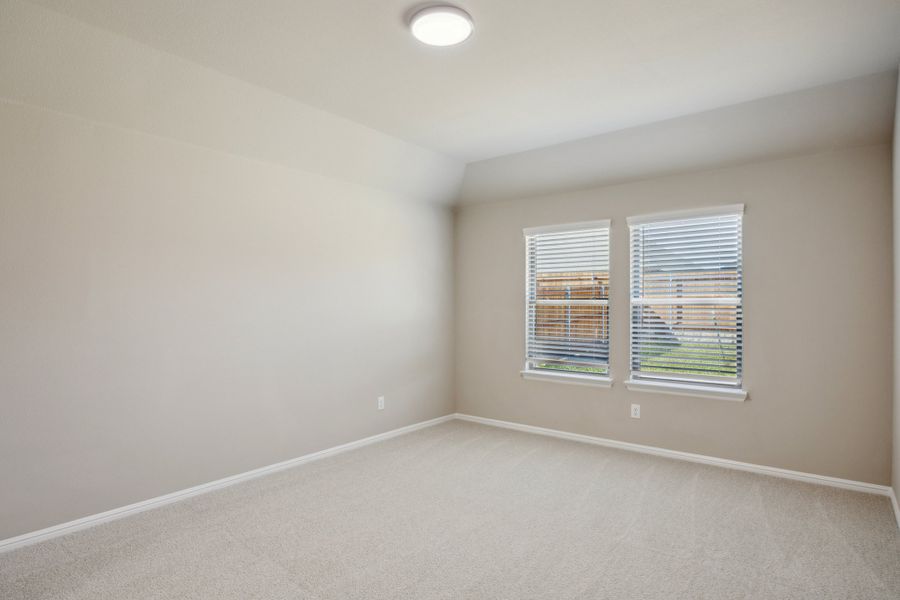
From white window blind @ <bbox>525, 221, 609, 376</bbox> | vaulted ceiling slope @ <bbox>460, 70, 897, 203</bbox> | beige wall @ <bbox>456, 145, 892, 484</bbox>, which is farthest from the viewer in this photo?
white window blind @ <bbox>525, 221, 609, 376</bbox>

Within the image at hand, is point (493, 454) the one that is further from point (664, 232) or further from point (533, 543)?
point (664, 232)

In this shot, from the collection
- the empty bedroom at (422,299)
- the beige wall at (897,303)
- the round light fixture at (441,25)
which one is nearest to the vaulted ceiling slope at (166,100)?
the empty bedroom at (422,299)

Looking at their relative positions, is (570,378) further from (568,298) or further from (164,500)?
(164,500)

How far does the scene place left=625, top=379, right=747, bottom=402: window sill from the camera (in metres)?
3.89

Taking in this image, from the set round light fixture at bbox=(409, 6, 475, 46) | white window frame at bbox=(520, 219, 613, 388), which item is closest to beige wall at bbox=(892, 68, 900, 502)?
white window frame at bbox=(520, 219, 613, 388)

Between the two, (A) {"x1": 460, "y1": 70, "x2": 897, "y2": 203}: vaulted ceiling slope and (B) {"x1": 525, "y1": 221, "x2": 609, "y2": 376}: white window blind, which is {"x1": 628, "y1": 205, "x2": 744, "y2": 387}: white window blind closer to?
(B) {"x1": 525, "y1": 221, "x2": 609, "y2": 376}: white window blind

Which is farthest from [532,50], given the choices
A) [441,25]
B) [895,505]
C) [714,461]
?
[895,505]

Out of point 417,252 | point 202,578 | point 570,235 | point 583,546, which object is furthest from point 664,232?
point 202,578

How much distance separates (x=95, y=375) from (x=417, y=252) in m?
2.95

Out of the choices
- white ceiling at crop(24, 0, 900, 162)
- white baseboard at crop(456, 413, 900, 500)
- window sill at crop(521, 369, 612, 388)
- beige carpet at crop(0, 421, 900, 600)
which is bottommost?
beige carpet at crop(0, 421, 900, 600)

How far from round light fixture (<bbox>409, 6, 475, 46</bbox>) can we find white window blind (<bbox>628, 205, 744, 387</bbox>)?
2503mm

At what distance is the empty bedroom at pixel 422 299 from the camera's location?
2.47 meters

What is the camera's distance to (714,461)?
397 cm

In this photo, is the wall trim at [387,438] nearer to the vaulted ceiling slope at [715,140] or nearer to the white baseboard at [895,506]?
the white baseboard at [895,506]
